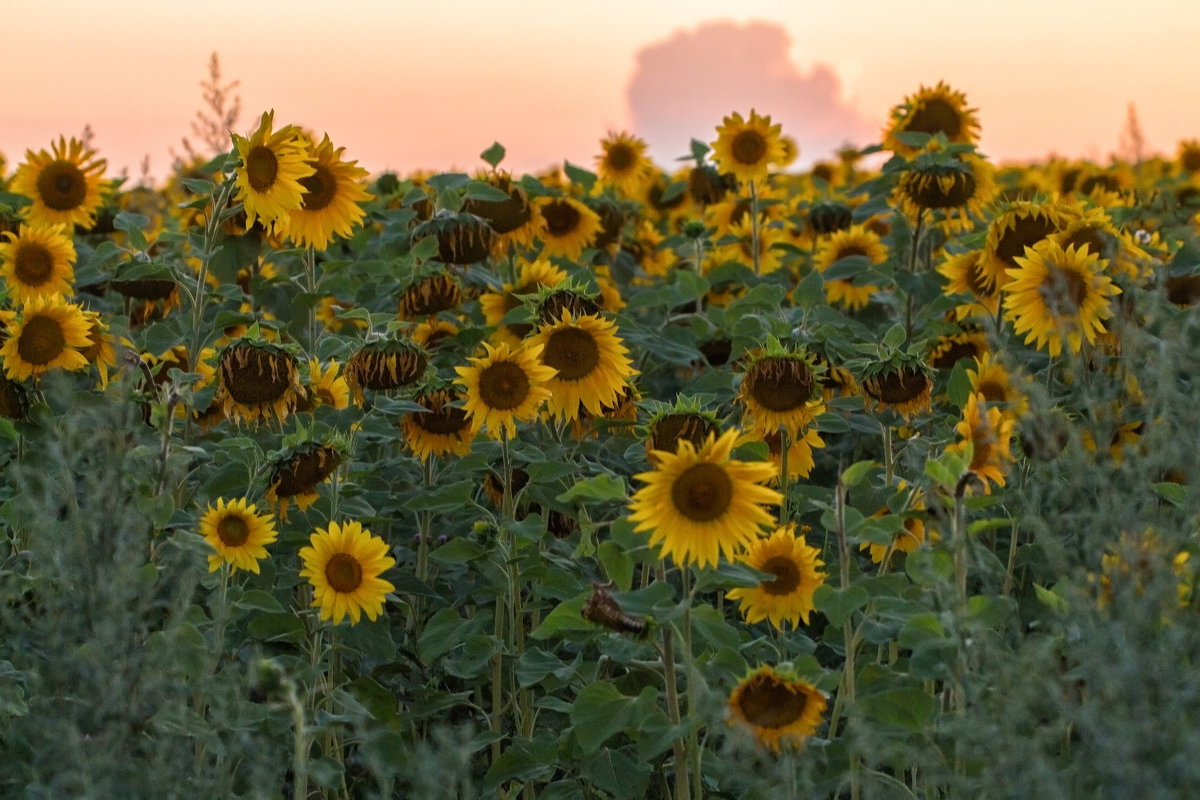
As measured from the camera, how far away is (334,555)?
9.57 ft

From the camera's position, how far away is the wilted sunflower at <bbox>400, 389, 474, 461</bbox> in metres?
3.27

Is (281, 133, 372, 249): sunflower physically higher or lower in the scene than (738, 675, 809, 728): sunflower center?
higher

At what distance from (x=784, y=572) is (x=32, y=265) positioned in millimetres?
2561

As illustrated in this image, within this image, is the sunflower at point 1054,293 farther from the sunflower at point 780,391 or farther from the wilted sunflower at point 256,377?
the wilted sunflower at point 256,377

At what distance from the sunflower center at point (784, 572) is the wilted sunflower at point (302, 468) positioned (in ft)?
3.02

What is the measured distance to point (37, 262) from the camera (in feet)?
13.9

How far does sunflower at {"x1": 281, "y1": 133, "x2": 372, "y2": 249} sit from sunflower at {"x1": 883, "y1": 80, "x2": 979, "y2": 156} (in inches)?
95.3

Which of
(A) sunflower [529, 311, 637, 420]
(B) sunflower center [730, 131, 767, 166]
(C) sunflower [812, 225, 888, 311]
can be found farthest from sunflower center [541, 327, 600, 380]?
(B) sunflower center [730, 131, 767, 166]

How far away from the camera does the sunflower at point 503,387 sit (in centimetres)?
293

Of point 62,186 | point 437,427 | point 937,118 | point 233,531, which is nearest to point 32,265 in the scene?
point 62,186

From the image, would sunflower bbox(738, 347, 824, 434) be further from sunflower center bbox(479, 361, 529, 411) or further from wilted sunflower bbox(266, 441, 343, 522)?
wilted sunflower bbox(266, 441, 343, 522)

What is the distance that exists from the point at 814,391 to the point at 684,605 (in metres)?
0.91

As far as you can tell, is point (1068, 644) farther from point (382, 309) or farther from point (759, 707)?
point (382, 309)

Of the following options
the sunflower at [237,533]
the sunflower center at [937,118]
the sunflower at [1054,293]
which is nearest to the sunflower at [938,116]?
the sunflower center at [937,118]
